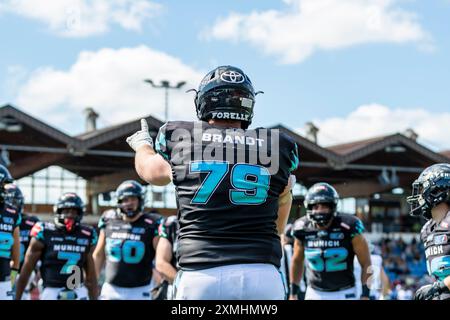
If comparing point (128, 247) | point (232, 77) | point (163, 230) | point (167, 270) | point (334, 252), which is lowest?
point (167, 270)

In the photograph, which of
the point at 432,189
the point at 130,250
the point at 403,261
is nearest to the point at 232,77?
the point at 432,189

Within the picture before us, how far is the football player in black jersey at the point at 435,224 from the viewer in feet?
19.9

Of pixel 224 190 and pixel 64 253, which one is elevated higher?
pixel 224 190

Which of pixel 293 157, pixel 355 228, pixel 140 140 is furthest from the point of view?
pixel 355 228

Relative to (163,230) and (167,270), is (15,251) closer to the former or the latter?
(167,270)

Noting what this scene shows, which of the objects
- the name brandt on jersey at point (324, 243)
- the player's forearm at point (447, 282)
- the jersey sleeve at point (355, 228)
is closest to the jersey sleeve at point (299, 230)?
the name brandt on jersey at point (324, 243)

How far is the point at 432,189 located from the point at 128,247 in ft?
15.8

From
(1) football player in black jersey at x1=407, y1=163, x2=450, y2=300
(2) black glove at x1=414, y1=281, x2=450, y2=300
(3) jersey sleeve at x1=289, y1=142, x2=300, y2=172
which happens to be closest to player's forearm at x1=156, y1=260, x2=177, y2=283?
(1) football player in black jersey at x1=407, y1=163, x2=450, y2=300

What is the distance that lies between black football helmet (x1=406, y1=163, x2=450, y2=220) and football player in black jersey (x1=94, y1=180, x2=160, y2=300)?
445cm

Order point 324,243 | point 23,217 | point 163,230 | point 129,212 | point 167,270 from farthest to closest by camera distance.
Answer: point 23,217
point 129,212
point 163,230
point 324,243
point 167,270

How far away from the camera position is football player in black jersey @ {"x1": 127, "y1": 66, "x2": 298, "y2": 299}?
149 inches

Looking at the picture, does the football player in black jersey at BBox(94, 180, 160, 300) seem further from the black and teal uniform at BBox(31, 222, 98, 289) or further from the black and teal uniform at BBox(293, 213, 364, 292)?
the black and teal uniform at BBox(293, 213, 364, 292)

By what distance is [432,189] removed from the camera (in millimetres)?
6500

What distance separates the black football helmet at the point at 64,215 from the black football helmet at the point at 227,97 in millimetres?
6155
